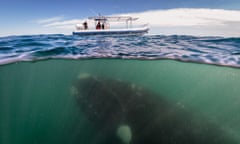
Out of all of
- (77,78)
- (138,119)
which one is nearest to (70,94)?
(77,78)

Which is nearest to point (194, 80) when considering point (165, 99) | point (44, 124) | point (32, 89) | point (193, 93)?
point (193, 93)

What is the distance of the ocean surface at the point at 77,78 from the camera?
29.8ft

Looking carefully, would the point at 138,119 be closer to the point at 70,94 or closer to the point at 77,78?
the point at 70,94

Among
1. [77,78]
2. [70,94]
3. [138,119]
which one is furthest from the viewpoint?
[77,78]

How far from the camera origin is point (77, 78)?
1245 cm

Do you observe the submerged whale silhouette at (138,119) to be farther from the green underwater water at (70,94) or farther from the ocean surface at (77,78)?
the green underwater water at (70,94)

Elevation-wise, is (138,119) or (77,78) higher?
(77,78)

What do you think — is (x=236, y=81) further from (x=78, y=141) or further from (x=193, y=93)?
(x=78, y=141)

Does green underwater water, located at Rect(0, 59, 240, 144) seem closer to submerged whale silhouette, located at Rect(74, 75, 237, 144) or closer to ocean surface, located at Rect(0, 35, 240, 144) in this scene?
ocean surface, located at Rect(0, 35, 240, 144)

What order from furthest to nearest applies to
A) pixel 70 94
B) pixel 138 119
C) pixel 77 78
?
pixel 77 78, pixel 70 94, pixel 138 119

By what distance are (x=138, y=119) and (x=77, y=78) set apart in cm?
671

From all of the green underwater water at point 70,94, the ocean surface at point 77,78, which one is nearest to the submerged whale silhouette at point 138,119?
the ocean surface at point 77,78

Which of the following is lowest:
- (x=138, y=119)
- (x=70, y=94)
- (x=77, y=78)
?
(x=70, y=94)

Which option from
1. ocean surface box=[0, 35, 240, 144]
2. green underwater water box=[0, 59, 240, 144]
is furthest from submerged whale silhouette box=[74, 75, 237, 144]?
green underwater water box=[0, 59, 240, 144]
